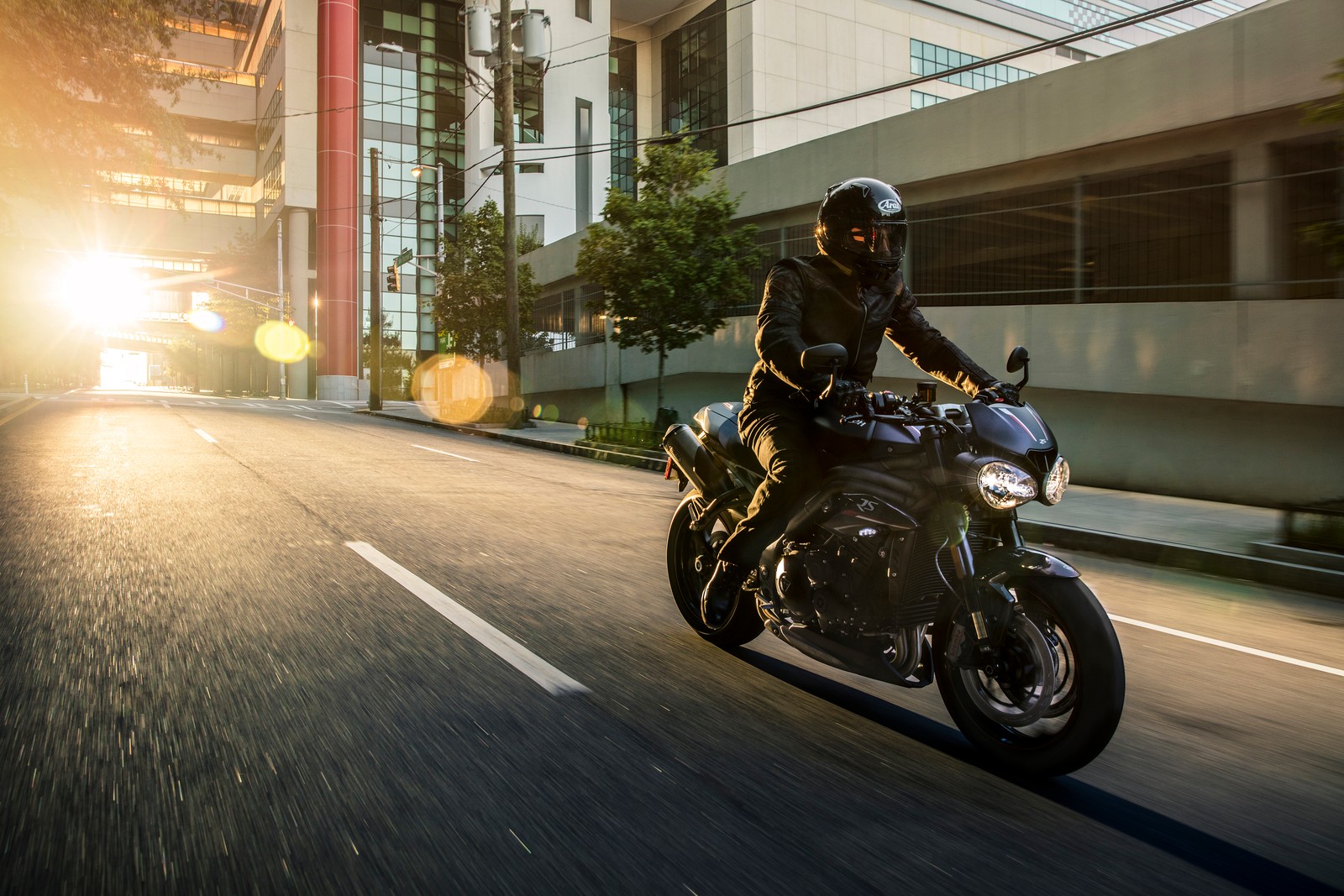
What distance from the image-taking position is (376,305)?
36.7m

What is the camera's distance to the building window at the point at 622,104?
189 ft

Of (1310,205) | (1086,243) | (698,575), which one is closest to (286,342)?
(1086,243)

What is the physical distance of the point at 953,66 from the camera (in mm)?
46438

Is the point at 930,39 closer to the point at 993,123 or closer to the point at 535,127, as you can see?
the point at 535,127

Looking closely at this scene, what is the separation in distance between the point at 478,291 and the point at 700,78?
20.8m

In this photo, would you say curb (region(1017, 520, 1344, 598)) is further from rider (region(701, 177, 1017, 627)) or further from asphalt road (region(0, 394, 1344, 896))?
rider (region(701, 177, 1017, 627))

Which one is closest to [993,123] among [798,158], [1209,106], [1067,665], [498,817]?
[1209,106]

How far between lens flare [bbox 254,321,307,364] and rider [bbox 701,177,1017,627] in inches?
2518

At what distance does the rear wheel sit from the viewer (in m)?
4.89

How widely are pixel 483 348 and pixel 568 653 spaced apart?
92.2 ft

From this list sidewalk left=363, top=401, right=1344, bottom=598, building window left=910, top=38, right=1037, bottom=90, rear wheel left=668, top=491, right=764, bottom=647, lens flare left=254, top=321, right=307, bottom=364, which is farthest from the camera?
lens flare left=254, top=321, right=307, bottom=364

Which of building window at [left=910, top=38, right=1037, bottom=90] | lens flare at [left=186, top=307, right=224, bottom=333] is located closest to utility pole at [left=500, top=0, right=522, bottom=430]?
building window at [left=910, top=38, right=1037, bottom=90]

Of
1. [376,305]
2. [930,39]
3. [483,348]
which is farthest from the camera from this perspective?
[930,39]

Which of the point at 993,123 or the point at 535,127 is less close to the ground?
the point at 535,127
